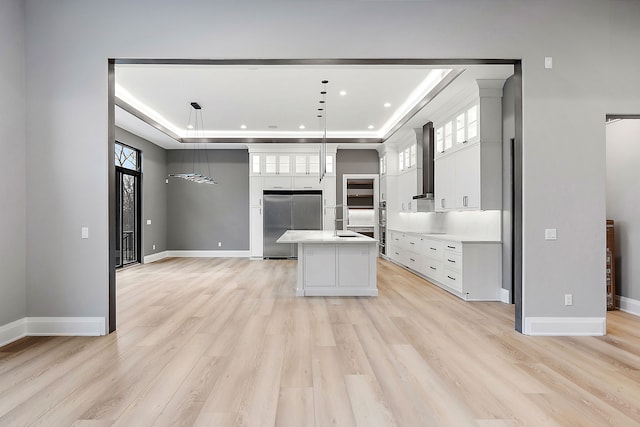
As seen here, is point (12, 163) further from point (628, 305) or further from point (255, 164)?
point (628, 305)

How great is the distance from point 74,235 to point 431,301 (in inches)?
A: 164

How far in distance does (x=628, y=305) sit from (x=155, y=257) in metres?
9.04

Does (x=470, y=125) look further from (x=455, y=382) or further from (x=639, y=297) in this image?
(x=455, y=382)

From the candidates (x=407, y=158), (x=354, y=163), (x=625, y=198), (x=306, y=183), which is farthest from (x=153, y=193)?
(x=625, y=198)

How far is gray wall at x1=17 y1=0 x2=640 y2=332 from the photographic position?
3.39 m

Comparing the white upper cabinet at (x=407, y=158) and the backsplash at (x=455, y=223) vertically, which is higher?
the white upper cabinet at (x=407, y=158)

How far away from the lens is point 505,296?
4.62m

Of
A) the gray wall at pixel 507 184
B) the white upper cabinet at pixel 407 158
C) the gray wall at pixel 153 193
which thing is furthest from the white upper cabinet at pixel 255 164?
the gray wall at pixel 507 184

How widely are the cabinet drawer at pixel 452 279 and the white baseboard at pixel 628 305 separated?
180 cm

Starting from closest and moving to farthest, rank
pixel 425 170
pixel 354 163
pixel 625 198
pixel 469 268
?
1. pixel 625 198
2. pixel 469 268
3. pixel 425 170
4. pixel 354 163

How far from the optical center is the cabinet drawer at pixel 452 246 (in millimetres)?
4820

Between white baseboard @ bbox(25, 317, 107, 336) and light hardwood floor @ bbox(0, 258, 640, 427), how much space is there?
14 centimetres

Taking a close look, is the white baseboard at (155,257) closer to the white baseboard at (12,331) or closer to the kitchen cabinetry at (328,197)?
the kitchen cabinetry at (328,197)

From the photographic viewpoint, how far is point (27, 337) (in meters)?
3.30
